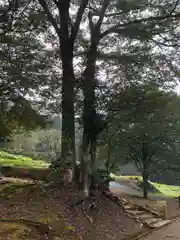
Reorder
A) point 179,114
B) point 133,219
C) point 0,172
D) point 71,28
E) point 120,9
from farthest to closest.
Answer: point 0,172
point 179,114
point 71,28
point 133,219
point 120,9

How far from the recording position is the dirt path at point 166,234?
828 cm

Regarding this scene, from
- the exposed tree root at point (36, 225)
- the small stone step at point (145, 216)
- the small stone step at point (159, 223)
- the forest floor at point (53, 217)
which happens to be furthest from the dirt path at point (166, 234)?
the exposed tree root at point (36, 225)

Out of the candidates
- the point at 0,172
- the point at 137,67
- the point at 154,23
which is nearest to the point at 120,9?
the point at 154,23

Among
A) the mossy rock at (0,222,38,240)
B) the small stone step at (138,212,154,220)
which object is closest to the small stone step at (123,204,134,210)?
the small stone step at (138,212,154,220)

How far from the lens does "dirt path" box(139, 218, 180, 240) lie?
8.28 metres

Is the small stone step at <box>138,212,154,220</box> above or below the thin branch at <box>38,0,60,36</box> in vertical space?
below

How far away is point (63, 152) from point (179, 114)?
18.8 ft

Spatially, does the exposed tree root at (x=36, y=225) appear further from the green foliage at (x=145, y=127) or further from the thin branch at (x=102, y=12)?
the thin branch at (x=102, y=12)

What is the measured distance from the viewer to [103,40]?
10.6 meters

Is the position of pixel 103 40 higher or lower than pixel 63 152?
higher

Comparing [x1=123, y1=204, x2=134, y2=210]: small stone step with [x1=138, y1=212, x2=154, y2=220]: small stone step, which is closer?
[x1=138, y1=212, x2=154, y2=220]: small stone step

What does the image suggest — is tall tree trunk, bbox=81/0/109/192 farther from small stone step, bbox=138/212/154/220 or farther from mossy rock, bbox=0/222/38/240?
mossy rock, bbox=0/222/38/240

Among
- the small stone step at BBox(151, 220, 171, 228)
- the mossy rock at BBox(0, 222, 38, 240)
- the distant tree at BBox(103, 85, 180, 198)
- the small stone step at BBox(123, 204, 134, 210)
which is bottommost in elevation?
the small stone step at BBox(151, 220, 171, 228)

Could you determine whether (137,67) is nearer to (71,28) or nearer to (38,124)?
(71,28)
